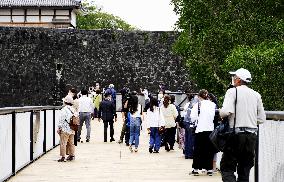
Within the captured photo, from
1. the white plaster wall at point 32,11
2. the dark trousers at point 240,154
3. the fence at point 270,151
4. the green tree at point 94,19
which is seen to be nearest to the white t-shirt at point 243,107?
the dark trousers at point 240,154

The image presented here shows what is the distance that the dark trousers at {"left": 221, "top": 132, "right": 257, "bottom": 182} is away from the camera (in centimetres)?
809

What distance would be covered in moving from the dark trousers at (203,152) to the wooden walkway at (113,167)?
0.19 m

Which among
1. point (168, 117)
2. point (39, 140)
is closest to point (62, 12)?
point (168, 117)

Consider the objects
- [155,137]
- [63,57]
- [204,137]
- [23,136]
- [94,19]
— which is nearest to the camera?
[204,137]

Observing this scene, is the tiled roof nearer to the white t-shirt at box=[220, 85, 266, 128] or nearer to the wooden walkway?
the wooden walkway

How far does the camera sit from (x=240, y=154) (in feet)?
26.7

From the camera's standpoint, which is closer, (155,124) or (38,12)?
(155,124)

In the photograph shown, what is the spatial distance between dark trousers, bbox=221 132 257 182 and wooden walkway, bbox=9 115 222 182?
2953 millimetres

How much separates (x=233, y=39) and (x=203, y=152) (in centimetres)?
2029

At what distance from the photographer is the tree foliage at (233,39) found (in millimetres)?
27164

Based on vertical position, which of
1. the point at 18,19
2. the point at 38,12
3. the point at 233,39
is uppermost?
the point at 38,12

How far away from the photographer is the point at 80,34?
5078cm

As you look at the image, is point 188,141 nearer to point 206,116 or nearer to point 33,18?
point 206,116

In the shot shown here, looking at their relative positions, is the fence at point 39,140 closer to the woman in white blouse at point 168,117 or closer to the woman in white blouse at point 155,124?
the woman in white blouse at point 155,124
